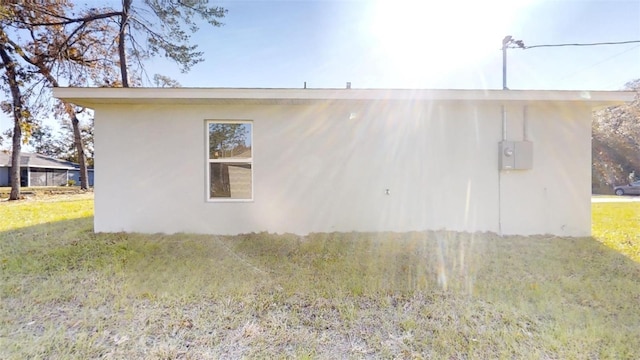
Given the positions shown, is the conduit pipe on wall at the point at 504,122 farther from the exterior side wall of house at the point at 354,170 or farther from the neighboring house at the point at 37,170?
the neighboring house at the point at 37,170

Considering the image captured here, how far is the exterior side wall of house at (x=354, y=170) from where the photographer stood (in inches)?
203

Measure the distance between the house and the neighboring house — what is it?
2768cm

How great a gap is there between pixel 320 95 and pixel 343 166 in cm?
135

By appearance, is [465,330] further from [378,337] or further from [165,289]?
[165,289]

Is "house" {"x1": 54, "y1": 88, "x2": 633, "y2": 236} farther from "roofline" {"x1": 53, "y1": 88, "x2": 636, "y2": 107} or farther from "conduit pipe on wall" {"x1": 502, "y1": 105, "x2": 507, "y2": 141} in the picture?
"roofline" {"x1": 53, "y1": 88, "x2": 636, "y2": 107}

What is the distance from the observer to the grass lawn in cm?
226

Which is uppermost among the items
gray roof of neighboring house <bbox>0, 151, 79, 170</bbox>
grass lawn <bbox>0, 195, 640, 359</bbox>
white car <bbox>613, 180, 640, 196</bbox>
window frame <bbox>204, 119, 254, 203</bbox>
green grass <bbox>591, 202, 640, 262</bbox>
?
gray roof of neighboring house <bbox>0, 151, 79, 170</bbox>

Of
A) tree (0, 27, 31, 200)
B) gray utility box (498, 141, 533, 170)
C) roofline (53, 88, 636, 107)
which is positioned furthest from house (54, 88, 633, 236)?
tree (0, 27, 31, 200)

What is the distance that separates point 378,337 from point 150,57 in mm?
13013

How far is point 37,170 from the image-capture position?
26.2m

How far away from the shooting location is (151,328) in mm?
2471

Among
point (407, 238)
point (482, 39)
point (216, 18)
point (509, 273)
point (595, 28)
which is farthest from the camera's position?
point (482, 39)

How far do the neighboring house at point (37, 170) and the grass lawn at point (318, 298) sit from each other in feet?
93.7

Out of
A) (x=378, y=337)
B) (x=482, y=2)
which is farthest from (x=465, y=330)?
(x=482, y=2)
